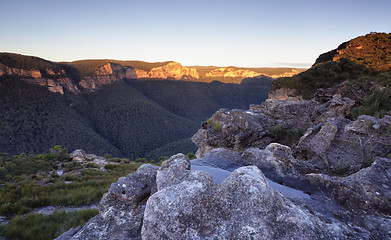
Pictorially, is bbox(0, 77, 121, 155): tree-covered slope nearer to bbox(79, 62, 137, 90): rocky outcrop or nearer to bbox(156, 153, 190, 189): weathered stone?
bbox(79, 62, 137, 90): rocky outcrop

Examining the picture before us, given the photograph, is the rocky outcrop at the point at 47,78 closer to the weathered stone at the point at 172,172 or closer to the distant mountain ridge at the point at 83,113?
the distant mountain ridge at the point at 83,113

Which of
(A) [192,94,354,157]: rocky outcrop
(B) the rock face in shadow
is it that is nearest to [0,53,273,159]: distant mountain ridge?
(A) [192,94,354,157]: rocky outcrop

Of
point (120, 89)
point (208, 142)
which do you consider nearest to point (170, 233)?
point (208, 142)

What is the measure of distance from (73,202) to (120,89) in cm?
11901

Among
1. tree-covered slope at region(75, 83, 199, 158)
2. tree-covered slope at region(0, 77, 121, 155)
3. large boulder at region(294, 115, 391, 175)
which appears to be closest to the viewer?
large boulder at region(294, 115, 391, 175)

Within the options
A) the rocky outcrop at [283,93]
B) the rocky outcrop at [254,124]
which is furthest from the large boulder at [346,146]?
the rocky outcrop at [283,93]

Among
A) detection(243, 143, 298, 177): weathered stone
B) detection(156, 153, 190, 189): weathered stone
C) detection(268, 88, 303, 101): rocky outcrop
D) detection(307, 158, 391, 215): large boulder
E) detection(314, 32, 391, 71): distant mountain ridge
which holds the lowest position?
detection(268, 88, 303, 101): rocky outcrop

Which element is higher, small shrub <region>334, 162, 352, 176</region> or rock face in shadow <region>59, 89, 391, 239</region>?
rock face in shadow <region>59, 89, 391, 239</region>

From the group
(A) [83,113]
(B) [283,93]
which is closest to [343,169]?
(B) [283,93]

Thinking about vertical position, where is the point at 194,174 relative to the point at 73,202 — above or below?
above

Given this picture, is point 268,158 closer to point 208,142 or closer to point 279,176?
point 279,176

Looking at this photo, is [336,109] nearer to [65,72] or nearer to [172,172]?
[172,172]

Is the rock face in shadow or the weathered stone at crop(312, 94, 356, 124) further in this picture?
the weathered stone at crop(312, 94, 356, 124)

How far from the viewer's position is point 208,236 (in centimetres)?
205
